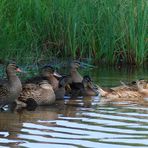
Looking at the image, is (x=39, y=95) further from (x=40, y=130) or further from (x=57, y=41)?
(x=57, y=41)

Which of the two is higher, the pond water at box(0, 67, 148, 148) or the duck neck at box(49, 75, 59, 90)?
the duck neck at box(49, 75, 59, 90)

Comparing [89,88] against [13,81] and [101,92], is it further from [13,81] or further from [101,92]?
[13,81]

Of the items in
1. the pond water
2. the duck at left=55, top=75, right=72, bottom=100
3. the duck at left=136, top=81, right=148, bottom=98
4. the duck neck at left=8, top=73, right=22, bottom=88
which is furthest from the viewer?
the duck at left=136, top=81, right=148, bottom=98

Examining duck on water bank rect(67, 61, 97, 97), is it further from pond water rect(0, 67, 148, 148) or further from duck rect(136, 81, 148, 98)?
duck rect(136, 81, 148, 98)

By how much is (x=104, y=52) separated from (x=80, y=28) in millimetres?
765

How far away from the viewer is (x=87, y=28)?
16469 millimetres

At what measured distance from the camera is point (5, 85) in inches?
466

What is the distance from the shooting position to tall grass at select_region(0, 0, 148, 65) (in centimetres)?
1628

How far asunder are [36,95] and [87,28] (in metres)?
4.46

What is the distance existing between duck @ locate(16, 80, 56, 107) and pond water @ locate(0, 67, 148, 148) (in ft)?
0.51

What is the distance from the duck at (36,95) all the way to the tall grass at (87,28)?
11.4 ft

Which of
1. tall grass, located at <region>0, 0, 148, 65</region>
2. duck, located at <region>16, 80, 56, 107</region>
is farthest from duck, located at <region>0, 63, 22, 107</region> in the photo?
tall grass, located at <region>0, 0, 148, 65</region>

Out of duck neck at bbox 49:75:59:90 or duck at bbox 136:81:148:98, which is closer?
duck at bbox 136:81:148:98

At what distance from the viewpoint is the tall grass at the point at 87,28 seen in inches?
641
